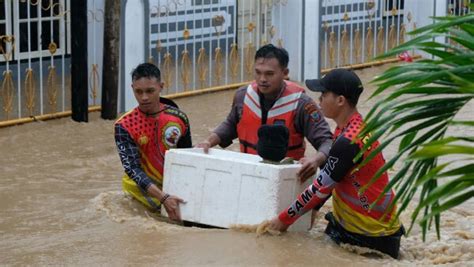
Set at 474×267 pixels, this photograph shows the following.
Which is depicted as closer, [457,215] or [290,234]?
[290,234]

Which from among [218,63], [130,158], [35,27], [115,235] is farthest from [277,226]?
[218,63]

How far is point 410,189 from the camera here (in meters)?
3.66

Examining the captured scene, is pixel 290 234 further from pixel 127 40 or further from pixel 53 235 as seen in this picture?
pixel 127 40

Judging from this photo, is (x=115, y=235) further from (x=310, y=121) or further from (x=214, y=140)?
(x=310, y=121)

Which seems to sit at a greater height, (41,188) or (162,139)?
(162,139)

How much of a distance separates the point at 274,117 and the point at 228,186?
0.59 metres

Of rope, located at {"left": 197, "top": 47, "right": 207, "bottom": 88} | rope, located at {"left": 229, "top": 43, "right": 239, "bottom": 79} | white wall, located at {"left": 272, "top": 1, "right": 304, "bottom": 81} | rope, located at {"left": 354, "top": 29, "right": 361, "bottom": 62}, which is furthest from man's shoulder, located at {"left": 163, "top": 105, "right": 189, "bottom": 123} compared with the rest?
rope, located at {"left": 354, "top": 29, "right": 361, "bottom": 62}

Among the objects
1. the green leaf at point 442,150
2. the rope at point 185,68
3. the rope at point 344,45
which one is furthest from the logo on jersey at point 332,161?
the rope at point 344,45

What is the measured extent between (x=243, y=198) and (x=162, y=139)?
881 mm

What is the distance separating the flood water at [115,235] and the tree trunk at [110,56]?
1748 mm

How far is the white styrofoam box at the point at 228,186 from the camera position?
5941 millimetres

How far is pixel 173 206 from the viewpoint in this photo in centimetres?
637

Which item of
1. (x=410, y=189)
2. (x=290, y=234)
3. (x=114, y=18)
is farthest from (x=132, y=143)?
(x=114, y=18)

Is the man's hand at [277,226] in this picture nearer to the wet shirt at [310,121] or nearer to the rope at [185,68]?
the wet shirt at [310,121]
